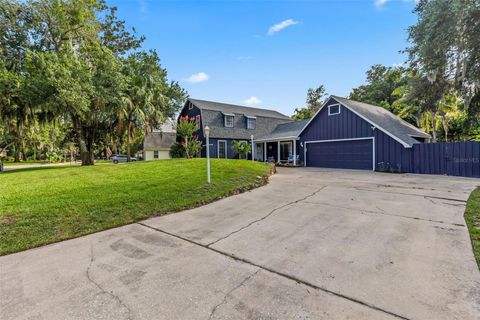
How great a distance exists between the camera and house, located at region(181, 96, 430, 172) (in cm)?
1331

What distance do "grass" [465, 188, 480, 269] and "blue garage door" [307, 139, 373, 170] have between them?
7.93 m

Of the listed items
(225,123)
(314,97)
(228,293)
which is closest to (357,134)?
(225,123)

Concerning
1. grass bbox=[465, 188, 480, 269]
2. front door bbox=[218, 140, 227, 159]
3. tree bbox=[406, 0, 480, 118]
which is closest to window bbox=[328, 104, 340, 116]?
tree bbox=[406, 0, 480, 118]

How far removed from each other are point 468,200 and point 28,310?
8.88 meters

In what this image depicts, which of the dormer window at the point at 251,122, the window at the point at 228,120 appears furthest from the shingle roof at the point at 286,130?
the window at the point at 228,120

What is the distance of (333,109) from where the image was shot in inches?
627

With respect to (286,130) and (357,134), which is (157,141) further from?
(357,134)

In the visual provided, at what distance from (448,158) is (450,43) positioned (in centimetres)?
544

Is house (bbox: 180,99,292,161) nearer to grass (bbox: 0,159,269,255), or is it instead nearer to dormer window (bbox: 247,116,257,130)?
dormer window (bbox: 247,116,257,130)

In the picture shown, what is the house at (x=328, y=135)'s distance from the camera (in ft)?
43.7

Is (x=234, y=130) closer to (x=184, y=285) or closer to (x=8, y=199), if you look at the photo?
(x=8, y=199)

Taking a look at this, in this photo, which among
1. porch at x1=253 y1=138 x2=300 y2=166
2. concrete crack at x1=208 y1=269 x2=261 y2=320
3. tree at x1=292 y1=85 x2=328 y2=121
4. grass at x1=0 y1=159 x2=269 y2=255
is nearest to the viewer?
concrete crack at x1=208 y1=269 x2=261 y2=320

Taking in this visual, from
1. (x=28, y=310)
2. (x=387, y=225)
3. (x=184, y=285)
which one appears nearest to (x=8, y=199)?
(x=28, y=310)

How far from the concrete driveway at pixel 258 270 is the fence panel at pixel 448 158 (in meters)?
8.76
